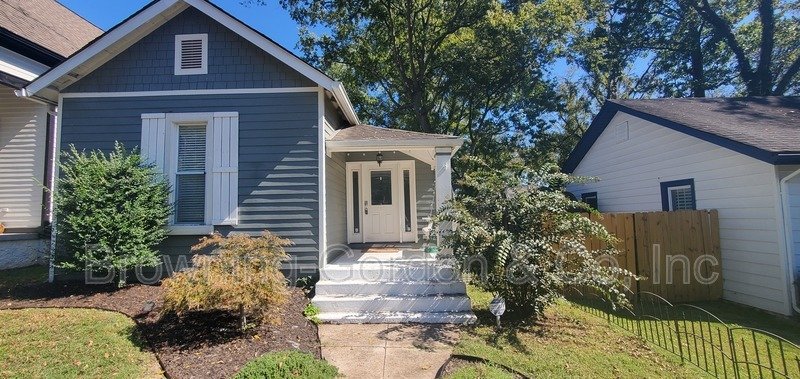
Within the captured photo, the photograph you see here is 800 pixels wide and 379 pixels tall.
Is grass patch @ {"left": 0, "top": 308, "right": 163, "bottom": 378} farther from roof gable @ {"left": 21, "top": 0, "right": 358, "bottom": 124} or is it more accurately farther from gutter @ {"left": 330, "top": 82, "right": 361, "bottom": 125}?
gutter @ {"left": 330, "top": 82, "right": 361, "bottom": 125}

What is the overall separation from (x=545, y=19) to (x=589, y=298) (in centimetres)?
1336

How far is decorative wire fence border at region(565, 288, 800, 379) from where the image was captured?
3802 millimetres

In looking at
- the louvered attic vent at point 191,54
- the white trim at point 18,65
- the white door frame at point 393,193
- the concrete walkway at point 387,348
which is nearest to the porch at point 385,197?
the white door frame at point 393,193

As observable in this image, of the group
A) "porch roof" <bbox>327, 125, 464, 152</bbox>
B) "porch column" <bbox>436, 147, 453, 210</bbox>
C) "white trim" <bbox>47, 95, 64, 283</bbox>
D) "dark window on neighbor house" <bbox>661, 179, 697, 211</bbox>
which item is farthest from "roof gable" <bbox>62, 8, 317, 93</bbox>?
"dark window on neighbor house" <bbox>661, 179, 697, 211</bbox>

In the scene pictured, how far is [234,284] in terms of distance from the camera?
4.48 metres

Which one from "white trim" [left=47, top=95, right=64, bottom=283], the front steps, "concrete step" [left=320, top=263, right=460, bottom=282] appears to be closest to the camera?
the front steps

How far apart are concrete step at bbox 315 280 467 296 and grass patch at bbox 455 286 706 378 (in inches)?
26.0

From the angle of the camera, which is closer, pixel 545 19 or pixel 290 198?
pixel 290 198

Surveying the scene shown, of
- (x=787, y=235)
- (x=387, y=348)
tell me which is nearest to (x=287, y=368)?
(x=387, y=348)

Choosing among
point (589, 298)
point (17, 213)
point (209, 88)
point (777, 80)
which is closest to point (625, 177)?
point (589, 298)

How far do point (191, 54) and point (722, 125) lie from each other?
10.0m

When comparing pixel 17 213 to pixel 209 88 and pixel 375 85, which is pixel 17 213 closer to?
pixel 209 88

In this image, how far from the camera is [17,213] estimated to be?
328 inches

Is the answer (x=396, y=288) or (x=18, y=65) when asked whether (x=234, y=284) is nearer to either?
(x=396, y=288)
